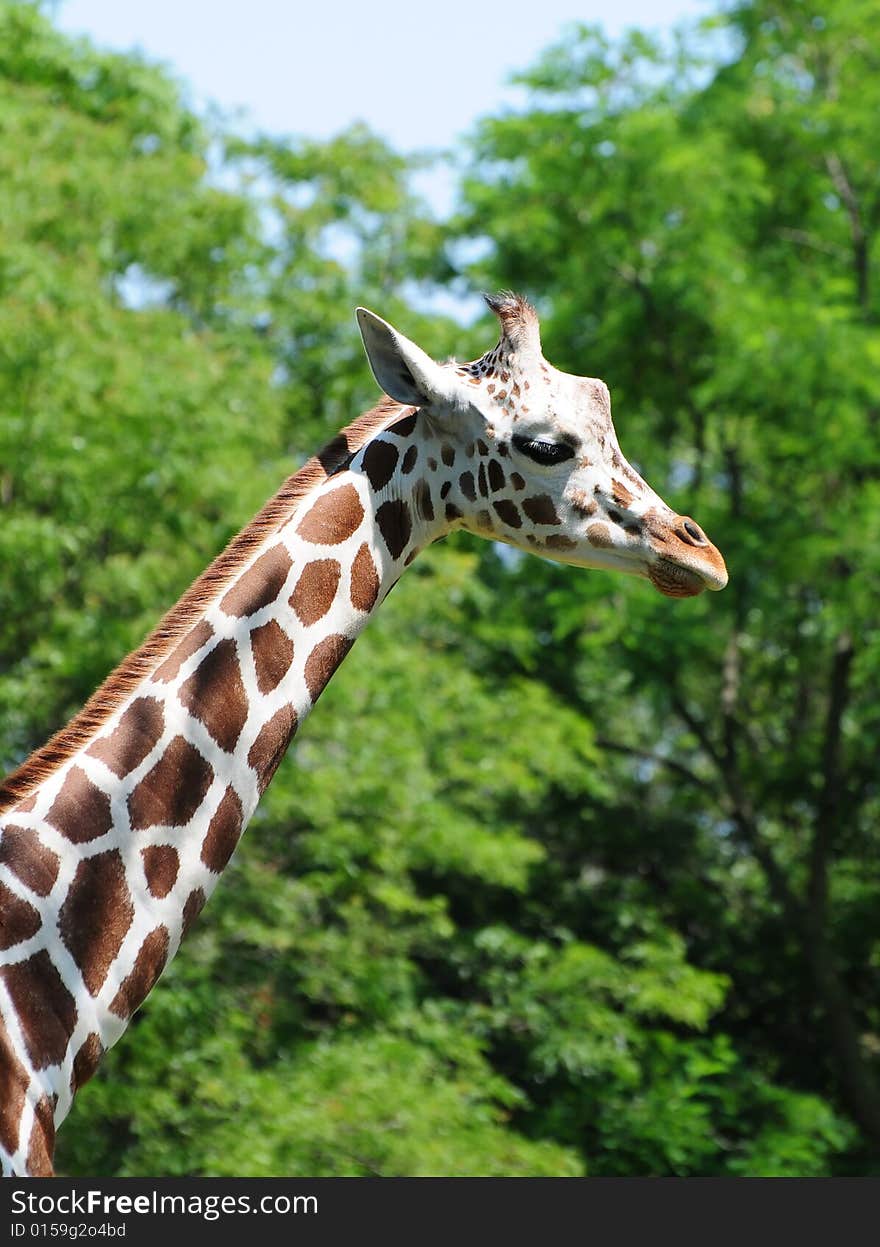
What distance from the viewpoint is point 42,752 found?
Answer: 3.65m

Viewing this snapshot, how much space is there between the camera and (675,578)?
4070 millimetres

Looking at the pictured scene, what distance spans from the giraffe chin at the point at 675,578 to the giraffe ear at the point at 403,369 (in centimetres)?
68

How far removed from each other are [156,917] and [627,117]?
1347cm

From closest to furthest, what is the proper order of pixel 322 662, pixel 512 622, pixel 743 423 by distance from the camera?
pixel 322 662
pixel 512 622
pixel 743 423

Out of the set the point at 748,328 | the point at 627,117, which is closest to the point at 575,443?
the point at 748,328

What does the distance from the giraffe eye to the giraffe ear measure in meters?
0.21

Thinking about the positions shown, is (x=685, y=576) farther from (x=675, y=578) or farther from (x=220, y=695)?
(x=220, y=695)

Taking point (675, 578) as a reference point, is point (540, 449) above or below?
above

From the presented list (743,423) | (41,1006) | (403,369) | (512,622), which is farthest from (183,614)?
(743,423)

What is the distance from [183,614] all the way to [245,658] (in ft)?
0.66

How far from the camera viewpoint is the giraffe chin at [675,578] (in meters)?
4.05

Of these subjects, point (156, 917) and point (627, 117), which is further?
point (627, 117)

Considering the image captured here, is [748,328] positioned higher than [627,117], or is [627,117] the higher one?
[627,117]

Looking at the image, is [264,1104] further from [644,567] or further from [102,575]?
[644,567]
